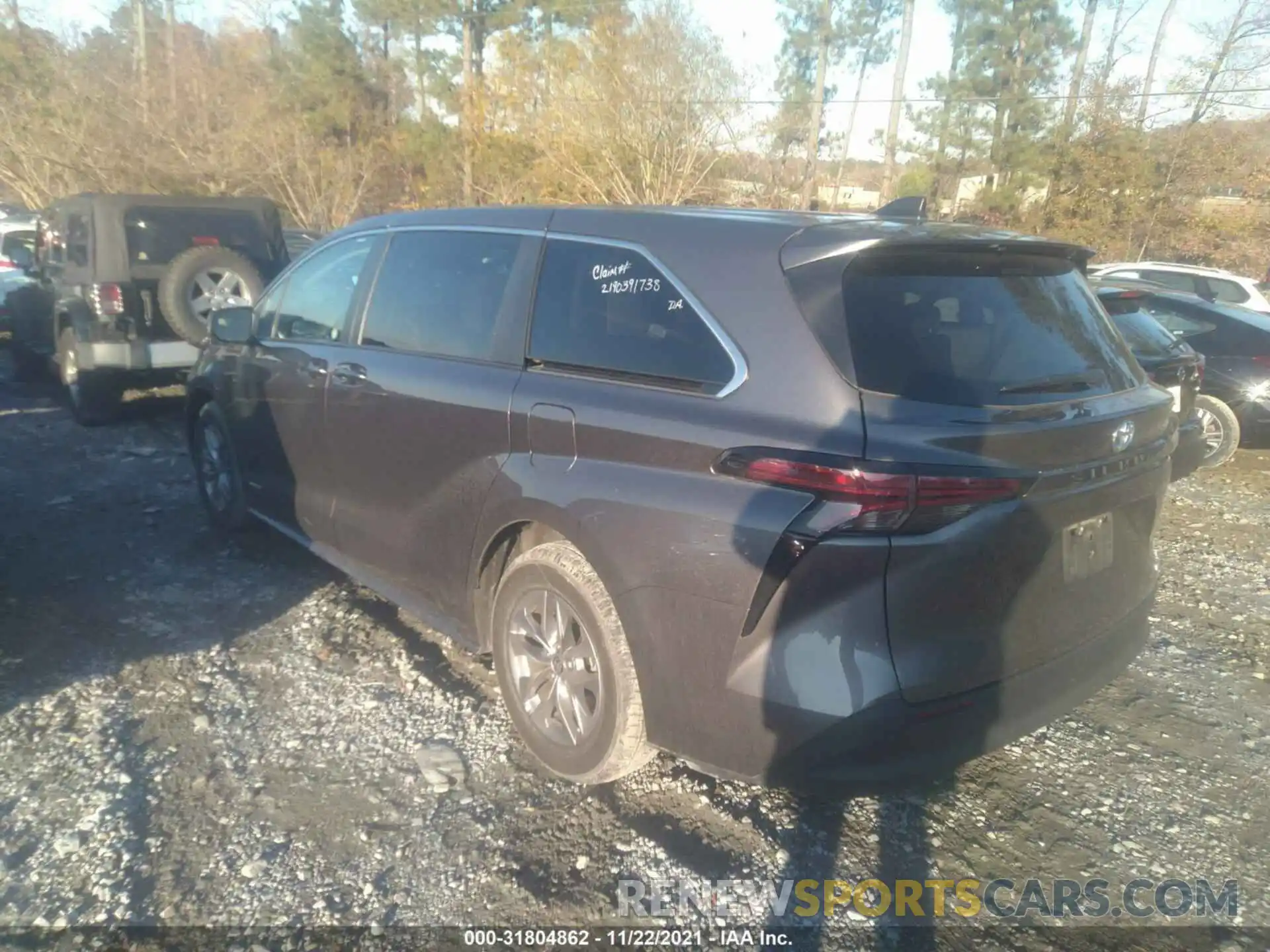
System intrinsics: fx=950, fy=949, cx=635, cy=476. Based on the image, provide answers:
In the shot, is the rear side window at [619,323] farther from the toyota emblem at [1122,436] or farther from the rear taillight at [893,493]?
the toyota emblem at [1122,436]

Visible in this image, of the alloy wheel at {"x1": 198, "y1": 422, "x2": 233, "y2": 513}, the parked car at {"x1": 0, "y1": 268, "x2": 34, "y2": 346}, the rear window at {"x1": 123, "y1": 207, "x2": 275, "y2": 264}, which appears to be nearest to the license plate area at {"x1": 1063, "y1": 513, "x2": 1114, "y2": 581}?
the alloy wheel at {"x1": 198, "y1": 422, "x2": 233, "y2": 513}

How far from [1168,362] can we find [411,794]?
566 cm

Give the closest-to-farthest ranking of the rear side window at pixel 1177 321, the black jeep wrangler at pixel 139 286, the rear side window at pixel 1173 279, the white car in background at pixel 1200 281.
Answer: the black jeep wrangler at pixel 139 286 < the rear side window at pixel 1177 321 < the white car in background at pixel 1200 281 < the rear side window at pixel 1173 279

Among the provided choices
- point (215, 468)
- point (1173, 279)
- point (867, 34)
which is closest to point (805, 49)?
point (867, 34)

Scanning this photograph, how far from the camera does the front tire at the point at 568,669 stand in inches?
115

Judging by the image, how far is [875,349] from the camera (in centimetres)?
250

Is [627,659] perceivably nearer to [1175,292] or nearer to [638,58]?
[1175,292]

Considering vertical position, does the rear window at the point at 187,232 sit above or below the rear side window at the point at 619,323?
below

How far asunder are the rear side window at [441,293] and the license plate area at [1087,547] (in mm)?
2023

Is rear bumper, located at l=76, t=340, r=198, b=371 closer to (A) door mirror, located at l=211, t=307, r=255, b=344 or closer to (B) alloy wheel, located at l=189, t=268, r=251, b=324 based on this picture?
(B) alloy wheel, located at l=189, t=268, r=251, b=324

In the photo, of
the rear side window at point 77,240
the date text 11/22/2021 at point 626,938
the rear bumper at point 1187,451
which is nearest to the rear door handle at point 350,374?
the date text 11/22/2021 at point 626,938

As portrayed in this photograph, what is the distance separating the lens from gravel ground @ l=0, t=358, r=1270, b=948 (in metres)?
2.73

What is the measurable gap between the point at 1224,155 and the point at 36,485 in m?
26.5

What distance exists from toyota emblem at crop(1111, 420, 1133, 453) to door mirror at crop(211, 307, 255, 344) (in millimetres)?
4084
